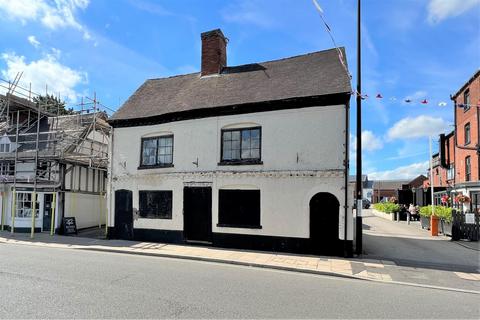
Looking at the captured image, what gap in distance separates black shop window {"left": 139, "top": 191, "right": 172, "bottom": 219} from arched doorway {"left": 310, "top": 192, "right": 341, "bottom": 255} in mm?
5895

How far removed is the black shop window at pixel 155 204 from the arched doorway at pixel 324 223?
5.90 m

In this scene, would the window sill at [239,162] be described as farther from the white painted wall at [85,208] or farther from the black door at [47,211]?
the black door at [47,211]

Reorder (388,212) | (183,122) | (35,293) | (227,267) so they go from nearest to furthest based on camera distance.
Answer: (35,293)
(227,267)
(183,122)
(388,212)

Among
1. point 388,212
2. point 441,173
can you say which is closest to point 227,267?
point 388,212

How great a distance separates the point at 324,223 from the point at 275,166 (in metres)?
2.61

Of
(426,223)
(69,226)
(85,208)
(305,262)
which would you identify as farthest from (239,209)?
(426,223)

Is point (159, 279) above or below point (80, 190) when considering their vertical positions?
below

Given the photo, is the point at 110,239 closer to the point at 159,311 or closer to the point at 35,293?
the point at 35,293

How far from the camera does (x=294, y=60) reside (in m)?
16.0

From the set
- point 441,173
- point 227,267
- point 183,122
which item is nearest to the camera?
point 227,267

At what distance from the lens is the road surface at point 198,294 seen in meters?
5.79

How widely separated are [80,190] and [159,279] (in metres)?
13.6

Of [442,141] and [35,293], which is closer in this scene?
[35,293]

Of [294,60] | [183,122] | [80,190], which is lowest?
[80,190]
